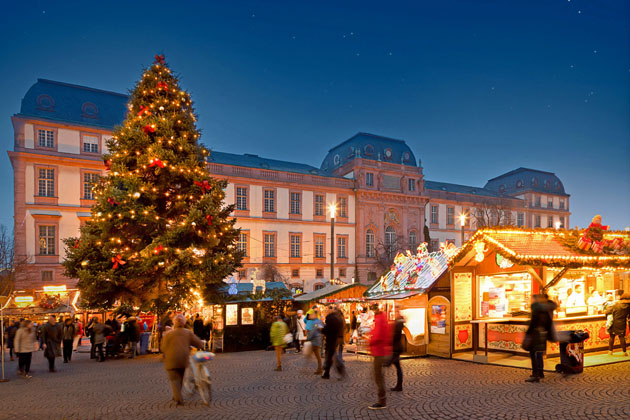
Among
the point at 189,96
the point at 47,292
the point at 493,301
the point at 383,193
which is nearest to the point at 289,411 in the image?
the point at 493,301

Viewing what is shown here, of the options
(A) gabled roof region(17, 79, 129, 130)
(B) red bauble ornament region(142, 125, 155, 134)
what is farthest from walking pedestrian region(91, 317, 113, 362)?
(A) gabled roof region(17, 79, 129, 130)

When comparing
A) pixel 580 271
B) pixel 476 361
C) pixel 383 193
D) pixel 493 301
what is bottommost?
pixel 476 361

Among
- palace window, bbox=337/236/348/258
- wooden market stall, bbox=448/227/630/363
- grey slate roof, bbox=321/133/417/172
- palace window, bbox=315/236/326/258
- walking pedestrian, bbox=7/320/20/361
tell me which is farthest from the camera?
grey slate roof, bbox=321/133/417/172

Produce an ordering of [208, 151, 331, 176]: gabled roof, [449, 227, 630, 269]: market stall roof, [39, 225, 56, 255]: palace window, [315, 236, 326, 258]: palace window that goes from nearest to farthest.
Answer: [449, 227, 630, 269]: market stall roof
[39, 225, 56, 255]: palace window
[208, 151, 331, 176]: gabled roof
[315, 236, 326, 258]: palace window

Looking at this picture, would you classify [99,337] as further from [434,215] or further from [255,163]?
[434,215]

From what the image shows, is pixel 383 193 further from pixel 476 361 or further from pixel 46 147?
pixel 476 361

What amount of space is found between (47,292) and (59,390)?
12142 mm

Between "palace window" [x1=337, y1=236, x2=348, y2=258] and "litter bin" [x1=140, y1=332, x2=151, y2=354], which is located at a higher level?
"palace window" [x1=337, y1=236, x2=348, y2=258]

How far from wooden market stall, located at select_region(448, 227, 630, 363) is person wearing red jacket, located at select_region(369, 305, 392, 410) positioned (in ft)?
16.9

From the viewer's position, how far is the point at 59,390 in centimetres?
944

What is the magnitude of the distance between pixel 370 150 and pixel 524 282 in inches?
1541

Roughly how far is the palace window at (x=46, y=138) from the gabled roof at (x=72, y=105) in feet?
3.44

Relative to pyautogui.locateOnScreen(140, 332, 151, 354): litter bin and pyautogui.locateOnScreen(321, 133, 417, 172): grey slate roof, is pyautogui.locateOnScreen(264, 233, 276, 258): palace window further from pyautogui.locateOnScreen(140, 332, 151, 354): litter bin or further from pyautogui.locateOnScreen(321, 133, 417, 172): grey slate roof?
pyautogui.locateOnScreen(140, 332, 151, 354): litter bin

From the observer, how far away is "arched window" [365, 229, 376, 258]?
47969 millimetres
